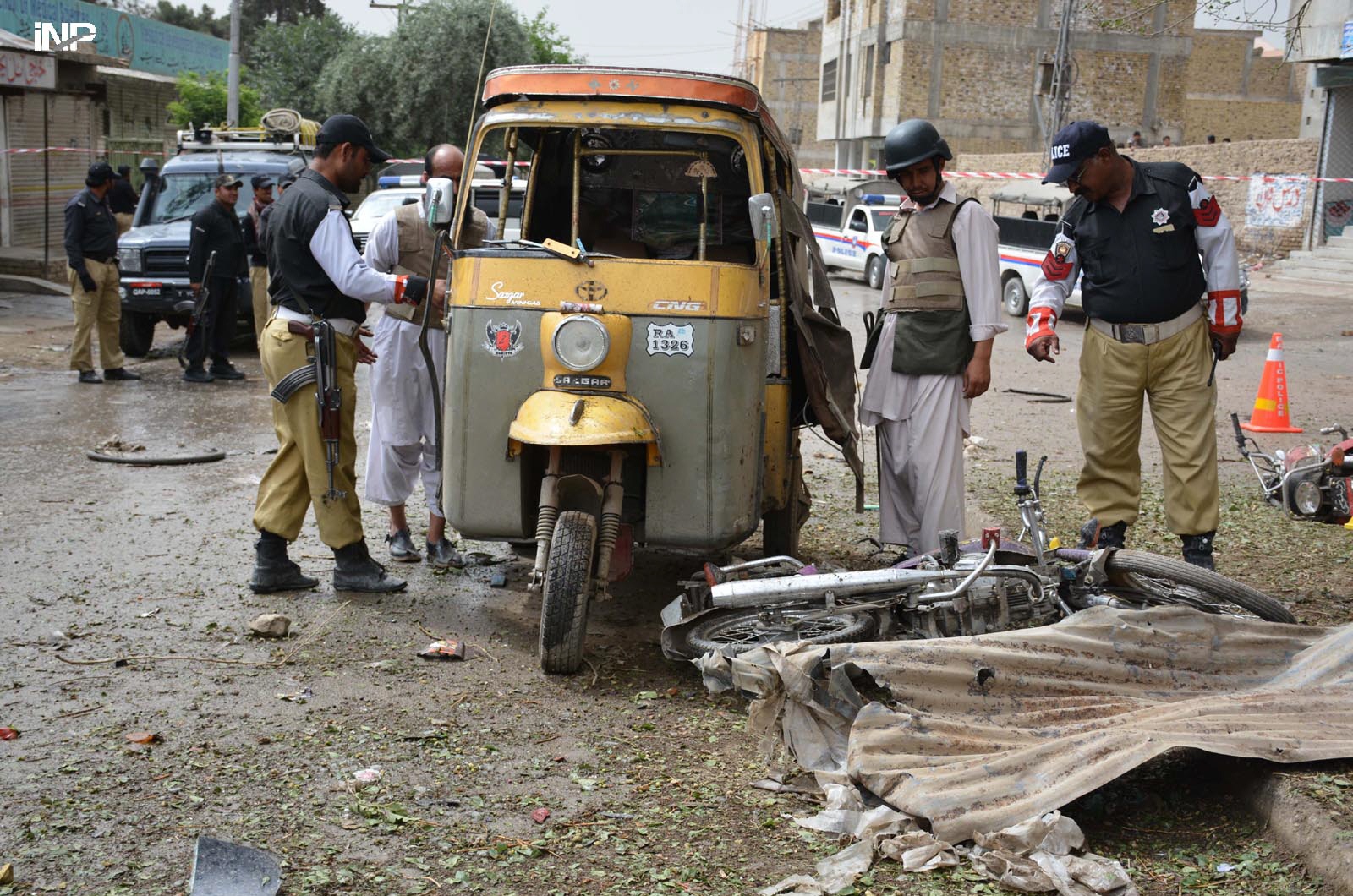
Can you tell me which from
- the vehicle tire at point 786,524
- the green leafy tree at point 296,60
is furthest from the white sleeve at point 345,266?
the green leafy tree at point 296,60

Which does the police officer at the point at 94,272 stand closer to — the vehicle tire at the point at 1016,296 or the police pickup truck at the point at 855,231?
the vehicle tire at the point at 1016,296

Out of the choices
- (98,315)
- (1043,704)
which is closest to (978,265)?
(1043,704)

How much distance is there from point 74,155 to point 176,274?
13.4 m

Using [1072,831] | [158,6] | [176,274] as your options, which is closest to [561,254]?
[1072,831]

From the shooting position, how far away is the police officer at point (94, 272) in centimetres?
1206

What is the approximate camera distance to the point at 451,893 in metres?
3.33

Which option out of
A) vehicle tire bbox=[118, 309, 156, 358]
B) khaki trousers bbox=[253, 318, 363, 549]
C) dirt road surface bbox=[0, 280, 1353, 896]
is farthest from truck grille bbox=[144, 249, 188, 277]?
khaki trousers bbox=[253, 318, 363, 549]

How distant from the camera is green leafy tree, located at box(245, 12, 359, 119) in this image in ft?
134

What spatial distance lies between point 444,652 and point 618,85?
7.90 feet

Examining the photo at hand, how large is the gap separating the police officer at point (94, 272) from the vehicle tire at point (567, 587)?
29.5 feet

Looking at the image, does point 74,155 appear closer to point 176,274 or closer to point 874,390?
point 176,274

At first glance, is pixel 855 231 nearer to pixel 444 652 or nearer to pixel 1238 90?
pixel 444 652

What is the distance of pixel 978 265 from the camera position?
18.5ft

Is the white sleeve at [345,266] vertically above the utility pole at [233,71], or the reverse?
the utility pole at [233,71]
